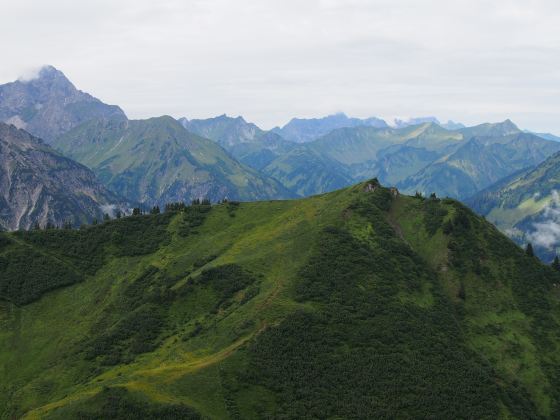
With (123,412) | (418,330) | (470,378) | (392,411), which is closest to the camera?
(123,412)

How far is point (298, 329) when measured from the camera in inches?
6570

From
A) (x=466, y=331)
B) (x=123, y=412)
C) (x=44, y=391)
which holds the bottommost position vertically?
(x=44, y=391)

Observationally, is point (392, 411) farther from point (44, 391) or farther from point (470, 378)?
point (44, 391)

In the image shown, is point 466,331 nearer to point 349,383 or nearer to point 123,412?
point 349,383

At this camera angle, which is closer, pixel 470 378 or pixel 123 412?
pixel 123 412

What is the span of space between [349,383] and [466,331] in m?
60.8

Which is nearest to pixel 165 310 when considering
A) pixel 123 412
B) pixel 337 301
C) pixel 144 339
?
pixel 144 339

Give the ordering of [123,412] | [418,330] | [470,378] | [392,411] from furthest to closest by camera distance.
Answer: [418,330], [470,378], [392,411], [123,412]

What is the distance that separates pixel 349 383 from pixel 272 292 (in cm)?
4282

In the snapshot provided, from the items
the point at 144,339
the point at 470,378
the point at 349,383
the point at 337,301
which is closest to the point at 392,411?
the point at 349,383

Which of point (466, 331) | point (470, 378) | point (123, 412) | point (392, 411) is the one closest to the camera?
point (123, 412)

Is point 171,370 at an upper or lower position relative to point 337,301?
lower

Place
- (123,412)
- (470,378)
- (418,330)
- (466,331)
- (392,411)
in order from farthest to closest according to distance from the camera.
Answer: (466,331) → (418,330) → (470,378) → (392,411) → (123,412)

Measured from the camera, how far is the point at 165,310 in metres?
199
